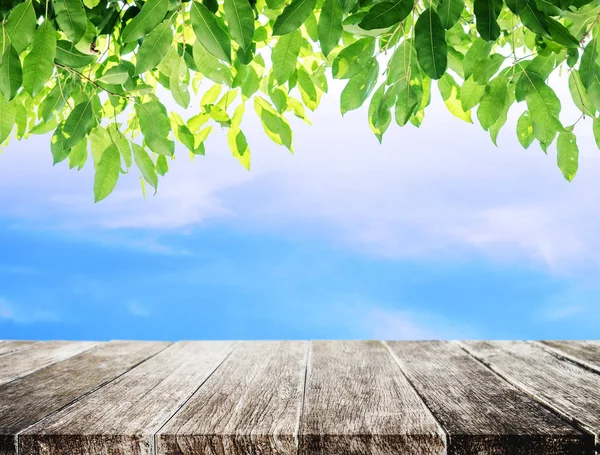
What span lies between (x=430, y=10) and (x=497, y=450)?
2.37 ft

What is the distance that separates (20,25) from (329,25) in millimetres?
575

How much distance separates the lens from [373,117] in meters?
1.33

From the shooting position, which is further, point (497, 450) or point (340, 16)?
point (340, 16)

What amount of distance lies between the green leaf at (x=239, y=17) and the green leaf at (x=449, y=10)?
349 millimetres

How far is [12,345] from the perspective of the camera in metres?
1.93

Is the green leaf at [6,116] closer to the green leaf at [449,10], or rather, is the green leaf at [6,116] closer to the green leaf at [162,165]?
the green leaf at [162,165]

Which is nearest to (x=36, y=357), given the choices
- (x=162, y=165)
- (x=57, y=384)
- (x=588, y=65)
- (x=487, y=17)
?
(x=57, y=384)

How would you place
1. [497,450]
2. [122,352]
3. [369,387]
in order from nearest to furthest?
1. [497,450]
2. [369,387]
3. [122,352]

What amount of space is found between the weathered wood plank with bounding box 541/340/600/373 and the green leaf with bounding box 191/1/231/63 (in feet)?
3.84

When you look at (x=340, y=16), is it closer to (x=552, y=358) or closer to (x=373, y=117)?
(x=373, y=117)

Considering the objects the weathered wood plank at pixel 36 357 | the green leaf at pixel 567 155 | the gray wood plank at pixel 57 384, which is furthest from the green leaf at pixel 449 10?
the weathered wood plank at pixel 36 357

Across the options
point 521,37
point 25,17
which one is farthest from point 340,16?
point 521,37

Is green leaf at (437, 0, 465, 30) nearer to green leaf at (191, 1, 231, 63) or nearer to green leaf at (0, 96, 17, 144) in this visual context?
green leaf at (191, 1, 231, 63)

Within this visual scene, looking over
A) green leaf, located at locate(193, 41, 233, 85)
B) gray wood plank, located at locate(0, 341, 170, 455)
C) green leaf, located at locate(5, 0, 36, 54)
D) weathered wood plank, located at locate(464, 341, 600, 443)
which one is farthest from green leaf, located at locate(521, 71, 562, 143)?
gray wood plank, located at locate(0, 341, 170, 455)
